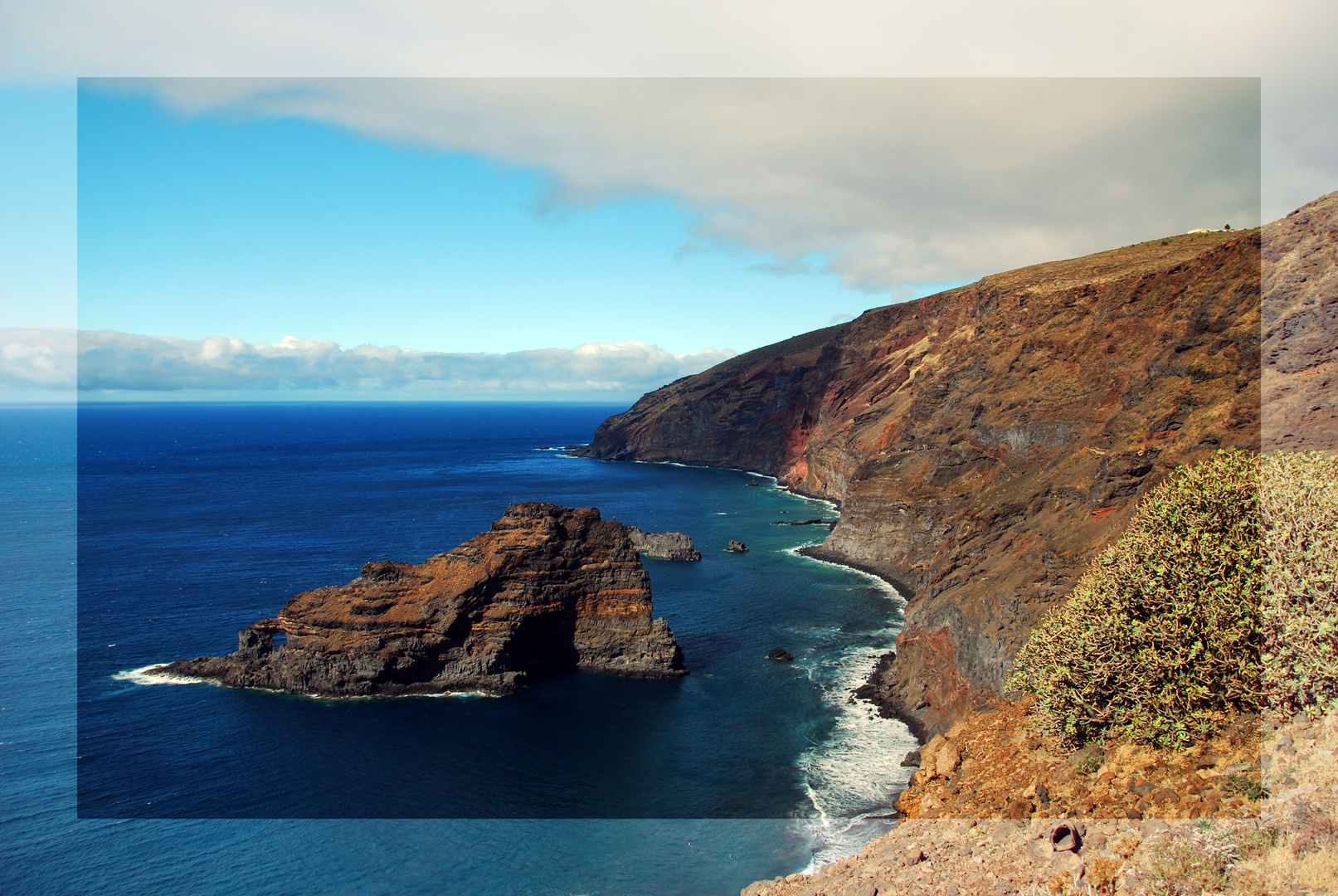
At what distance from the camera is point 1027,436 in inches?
2896

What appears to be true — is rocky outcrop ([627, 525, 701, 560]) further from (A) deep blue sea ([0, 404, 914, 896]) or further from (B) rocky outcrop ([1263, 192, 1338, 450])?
(B) rocky outcrop ([1263, 192, 1338, 450])

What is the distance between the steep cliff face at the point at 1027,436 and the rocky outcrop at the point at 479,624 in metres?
19.8

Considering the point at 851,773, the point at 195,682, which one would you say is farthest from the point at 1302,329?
the point at 195,682

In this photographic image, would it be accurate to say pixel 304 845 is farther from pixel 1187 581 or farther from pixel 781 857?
pixel 1187 581

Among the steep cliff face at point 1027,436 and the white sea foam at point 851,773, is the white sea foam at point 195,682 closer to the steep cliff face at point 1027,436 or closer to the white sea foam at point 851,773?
the white sea foam at point 851,773

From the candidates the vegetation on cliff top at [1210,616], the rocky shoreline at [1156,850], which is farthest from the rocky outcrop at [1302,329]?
the rocky shoreline at [1156,850]

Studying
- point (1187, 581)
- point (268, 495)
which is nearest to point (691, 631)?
point (1187, 581)

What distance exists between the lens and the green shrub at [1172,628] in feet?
78.3

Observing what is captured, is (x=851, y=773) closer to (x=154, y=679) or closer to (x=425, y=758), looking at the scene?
(x=425, y=758)

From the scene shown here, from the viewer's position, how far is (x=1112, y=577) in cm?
2755

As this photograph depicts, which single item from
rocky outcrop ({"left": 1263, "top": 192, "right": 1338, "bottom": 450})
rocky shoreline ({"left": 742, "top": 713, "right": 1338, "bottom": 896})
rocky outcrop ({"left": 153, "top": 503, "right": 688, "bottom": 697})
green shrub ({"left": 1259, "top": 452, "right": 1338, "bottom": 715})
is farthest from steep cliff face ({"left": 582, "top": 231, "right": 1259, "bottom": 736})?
rocky shoreline ({"left": 742, "top": 713, "right": 1338, "bottom": 896})

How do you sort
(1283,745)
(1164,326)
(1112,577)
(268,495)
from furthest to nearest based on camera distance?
(268,495) → (1164,326) → (1112,577) → (1283,745)

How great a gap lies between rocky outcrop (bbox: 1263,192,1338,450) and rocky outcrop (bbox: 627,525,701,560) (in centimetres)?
6228

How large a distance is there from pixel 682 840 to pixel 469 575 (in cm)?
2654
